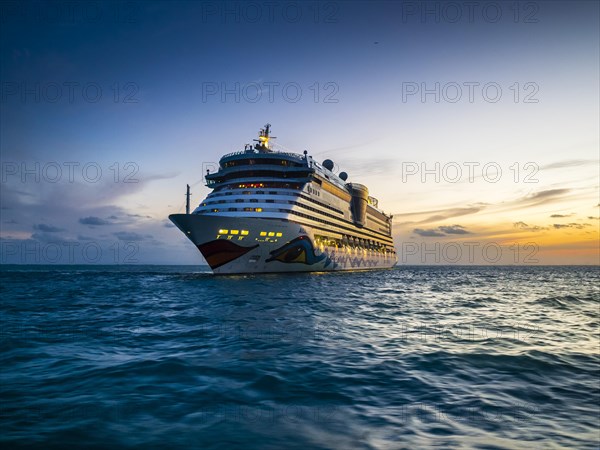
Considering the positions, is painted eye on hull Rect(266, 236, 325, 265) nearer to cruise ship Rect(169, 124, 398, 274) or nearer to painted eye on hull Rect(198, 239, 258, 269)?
cruise ship Rect(169, 124, 398, 274)

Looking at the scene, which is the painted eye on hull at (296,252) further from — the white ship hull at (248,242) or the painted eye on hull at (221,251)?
the painted eye on hull at (221,251)

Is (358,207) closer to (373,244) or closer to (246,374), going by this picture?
(373,244)

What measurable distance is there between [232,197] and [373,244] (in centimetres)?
5318

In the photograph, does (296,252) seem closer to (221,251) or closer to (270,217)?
(270,217)

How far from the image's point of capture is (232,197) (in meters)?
48.1

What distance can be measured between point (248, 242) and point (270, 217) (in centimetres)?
479

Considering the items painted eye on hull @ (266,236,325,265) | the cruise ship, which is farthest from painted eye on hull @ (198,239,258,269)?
painted eye on hull @ (266,236,325,265)

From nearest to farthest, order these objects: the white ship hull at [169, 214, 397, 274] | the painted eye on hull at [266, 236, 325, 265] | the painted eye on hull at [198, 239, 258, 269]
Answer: the white ship hull at [169, 214, 397, 274]
the painted eye on hull at [198, 239, 258, 269]
the painted eye on hull at [266, 236, 325, 265]

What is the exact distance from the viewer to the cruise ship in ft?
139

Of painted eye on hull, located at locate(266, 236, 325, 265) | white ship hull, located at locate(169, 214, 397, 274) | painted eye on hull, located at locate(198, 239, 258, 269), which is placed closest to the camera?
Answer: white ship hull, located at locate(169, 214, 397, 274)

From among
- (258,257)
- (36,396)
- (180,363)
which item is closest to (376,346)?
(180,363)

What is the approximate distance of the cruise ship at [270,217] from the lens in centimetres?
4250

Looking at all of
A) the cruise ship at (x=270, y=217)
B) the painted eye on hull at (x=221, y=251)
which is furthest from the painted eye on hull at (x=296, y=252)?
the painted eye on hull at (x=221, y=251)

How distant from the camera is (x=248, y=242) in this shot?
42969 mm
